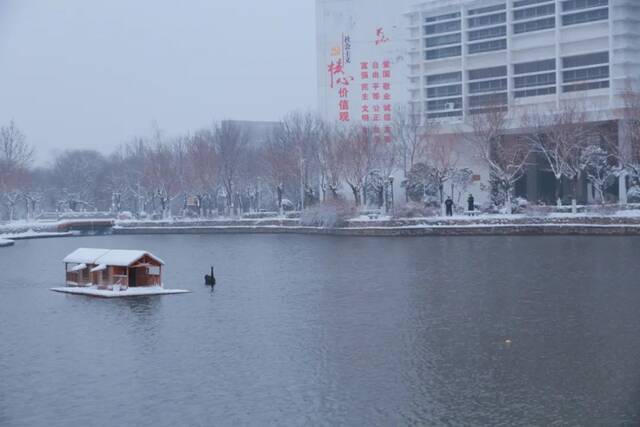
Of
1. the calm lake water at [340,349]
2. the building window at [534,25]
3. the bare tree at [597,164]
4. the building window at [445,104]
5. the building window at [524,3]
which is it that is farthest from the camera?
the building window at [445,104]

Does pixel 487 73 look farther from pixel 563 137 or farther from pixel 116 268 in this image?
pixel 116 268

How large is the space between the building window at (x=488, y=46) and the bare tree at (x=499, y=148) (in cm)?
773

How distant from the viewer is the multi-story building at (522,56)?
1823 inches

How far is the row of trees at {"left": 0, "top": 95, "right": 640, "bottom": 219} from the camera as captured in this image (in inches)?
1604

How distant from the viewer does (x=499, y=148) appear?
4238 centimetres

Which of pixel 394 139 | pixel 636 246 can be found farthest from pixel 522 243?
pixel 394 139

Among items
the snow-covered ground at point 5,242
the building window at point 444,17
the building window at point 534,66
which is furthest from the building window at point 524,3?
the snow-covered ground at point 5,242

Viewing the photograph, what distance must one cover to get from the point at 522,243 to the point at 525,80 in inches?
826

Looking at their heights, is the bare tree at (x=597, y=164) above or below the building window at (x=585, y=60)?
below

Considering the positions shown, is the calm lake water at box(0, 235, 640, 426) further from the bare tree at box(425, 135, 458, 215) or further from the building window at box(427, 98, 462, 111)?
the building window at box(427, 98, 462, 111)

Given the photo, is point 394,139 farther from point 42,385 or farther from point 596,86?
point 42,385

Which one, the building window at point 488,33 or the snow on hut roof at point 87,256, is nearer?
the snow on hut roof at point 87,256

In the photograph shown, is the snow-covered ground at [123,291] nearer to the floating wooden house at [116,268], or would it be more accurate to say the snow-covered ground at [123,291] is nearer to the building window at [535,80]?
the floating wooden house at [116,268]

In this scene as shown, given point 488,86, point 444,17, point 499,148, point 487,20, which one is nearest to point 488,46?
point 487,20
